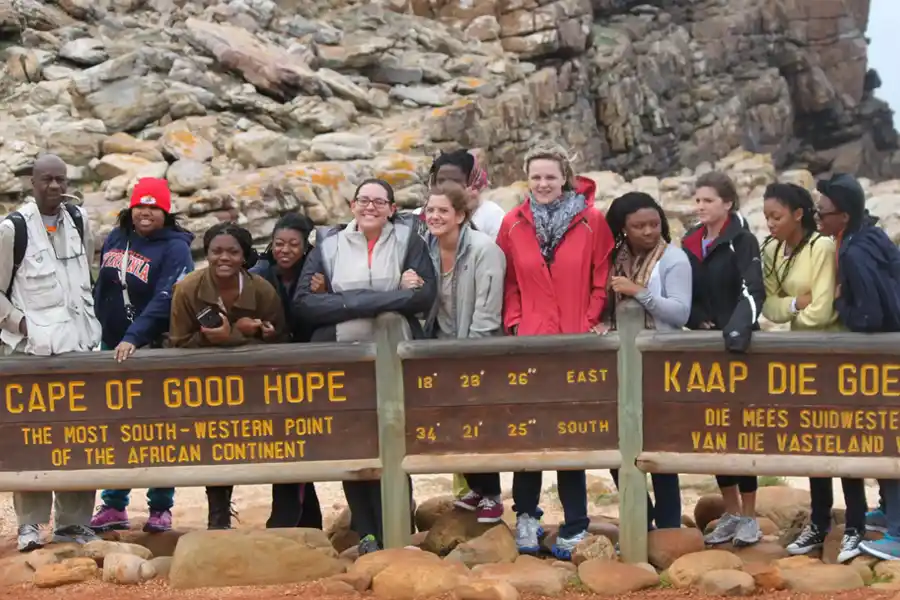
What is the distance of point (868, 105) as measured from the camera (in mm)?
43062

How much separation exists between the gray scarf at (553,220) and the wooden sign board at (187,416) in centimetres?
125

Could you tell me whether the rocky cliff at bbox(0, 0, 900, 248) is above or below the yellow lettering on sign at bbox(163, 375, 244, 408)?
above

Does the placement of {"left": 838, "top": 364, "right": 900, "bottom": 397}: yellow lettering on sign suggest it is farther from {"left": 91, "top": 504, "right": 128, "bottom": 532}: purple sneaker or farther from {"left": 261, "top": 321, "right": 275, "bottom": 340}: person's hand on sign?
{"left": 91, "top": 504, "right": 128, "bottom": 532}: purple sneaker

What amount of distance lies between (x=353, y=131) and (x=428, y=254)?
1491cm

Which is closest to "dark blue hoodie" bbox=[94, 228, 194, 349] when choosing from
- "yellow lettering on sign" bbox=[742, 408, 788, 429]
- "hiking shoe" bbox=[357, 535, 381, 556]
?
"hiking shoe" bbox=[357, 535, 381, 556]

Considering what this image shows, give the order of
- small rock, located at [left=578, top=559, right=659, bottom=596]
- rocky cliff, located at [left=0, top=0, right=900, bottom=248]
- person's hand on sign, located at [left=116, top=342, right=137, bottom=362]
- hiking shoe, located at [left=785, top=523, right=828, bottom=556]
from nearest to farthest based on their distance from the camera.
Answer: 1. small rock, located at [left=578, top=559, right=659, bottom=596]
2. person's hand on sign, located at [left=116, top=342, right=137, bottom=362]
3. hiking shoe, located at [left=785, top=523, right=828, bottom=556]
4. rocky cliff, located at [left=0, top=0, right=900, bottom=248]

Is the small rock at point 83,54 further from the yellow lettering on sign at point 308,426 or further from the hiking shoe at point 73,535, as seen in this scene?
the yellow lettering on sign at point 308,426

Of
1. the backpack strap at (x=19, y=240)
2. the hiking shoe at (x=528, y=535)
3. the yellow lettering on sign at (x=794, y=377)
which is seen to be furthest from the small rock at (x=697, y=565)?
the backpack strap at (x=19, y=240)

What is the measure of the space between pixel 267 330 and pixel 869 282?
3.42 metres

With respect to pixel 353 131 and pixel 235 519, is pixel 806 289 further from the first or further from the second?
pixel 353 131

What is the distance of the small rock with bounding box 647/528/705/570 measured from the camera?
6691 millimetres

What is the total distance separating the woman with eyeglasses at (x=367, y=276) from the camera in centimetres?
657

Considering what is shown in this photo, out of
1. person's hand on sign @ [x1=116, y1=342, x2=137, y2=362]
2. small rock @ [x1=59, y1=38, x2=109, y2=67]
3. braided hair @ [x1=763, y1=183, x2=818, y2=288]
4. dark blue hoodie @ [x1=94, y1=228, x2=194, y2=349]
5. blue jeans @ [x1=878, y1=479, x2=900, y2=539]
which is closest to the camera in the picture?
blue jeans @ [x1=878, y1=479, x2=900, y2=539]

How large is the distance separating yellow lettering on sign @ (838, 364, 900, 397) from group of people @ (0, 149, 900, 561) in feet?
0.76
